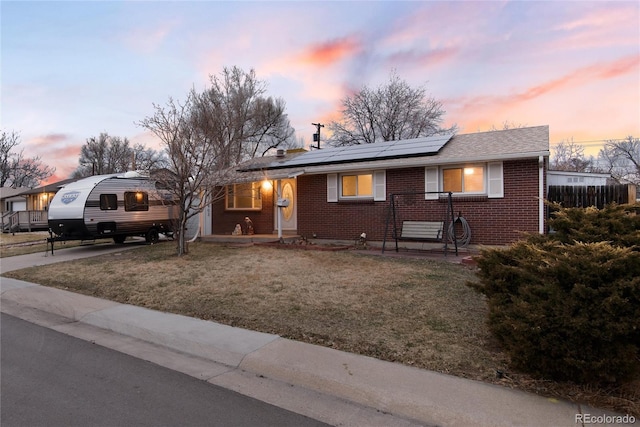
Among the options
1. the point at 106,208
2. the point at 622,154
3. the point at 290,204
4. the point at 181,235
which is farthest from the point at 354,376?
the point at 622,154

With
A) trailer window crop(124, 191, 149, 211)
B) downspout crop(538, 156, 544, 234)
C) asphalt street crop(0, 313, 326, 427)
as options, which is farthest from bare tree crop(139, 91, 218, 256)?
downspout crop(538, 156, 544, 234)

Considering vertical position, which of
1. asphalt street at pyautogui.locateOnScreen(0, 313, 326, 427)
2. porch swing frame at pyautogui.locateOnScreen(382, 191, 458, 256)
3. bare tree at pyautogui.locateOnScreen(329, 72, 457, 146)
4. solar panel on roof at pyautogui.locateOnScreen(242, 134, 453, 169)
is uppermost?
bare tree at pyautogui.locateOnScreen(329, 72, 457, 146)

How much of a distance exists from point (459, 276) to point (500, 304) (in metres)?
4.03

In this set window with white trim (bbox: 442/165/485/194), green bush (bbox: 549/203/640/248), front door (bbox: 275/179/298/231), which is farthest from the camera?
front door (bbox: 275/179/298/231)

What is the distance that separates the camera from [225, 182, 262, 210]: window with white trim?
1619 centimetres

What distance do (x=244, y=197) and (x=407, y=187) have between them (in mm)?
7477

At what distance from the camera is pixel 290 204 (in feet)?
52.5

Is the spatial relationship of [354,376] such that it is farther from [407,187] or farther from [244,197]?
[244,197]

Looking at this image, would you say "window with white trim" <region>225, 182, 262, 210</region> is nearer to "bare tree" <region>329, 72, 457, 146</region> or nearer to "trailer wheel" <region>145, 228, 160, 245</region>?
"trailer wheel" <region>145, 228, 160, 245</region>

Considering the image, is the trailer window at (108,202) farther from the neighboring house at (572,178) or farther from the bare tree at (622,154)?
the bare tree at (622,154)

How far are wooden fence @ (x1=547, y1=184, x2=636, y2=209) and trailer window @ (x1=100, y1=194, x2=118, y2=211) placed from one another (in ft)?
54.3

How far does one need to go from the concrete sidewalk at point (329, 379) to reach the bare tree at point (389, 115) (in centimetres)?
3026

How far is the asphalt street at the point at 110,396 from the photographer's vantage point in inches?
128

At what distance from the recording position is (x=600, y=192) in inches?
501
